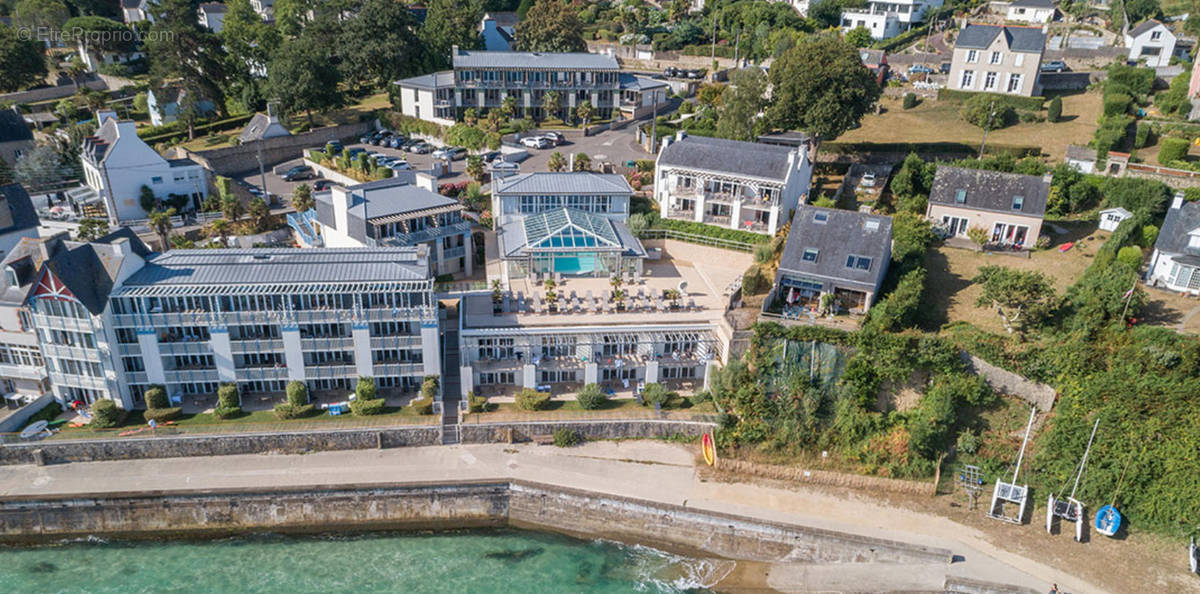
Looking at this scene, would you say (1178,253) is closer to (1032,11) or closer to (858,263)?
(858,263)

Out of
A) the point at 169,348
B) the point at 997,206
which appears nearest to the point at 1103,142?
the point at 997,206

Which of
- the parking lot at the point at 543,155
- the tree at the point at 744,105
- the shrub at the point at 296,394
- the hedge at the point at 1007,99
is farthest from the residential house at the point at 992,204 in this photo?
the shrub at the point at 296,394

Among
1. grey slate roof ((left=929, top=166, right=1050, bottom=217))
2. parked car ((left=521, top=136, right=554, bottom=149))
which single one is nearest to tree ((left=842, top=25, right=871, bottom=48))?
parked car ((left=521, top=136, right=554, bottom=149))

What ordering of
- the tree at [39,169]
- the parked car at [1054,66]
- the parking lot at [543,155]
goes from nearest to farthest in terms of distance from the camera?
the tree at [39,169], the parking lot at [543,155], the parked car at [1054,66]

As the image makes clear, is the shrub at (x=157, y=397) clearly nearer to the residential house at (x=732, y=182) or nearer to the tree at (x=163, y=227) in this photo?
the tree at (x=163, y=227)

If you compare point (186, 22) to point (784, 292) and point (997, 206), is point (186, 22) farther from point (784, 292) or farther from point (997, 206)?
point (997, 206)

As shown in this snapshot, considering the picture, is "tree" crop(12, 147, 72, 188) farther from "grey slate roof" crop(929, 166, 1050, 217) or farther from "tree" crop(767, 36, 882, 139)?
→ "grey slate roof" crop(929, 166, 1050, 217)

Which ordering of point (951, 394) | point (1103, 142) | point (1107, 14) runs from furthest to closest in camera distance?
1. point (1107, 14)
2. point (1103, 142)
3. point (951, 394)
